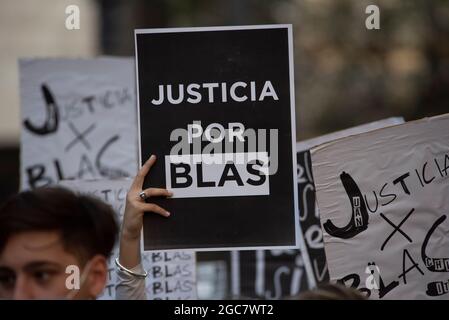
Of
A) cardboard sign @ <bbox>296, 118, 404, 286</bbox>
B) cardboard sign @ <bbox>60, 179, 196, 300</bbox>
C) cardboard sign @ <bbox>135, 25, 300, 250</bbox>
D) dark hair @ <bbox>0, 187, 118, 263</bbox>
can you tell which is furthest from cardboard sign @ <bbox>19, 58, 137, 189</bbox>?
cardboard sign @ <bbox>135, 25, 300, 250</bbox>

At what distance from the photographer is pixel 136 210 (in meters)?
3.09

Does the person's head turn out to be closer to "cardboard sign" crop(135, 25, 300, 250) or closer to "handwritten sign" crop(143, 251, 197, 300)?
"cardboard sign" crop(135, 25, 300, 250)

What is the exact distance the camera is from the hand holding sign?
3092 millimetres

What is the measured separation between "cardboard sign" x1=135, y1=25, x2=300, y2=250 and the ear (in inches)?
13.2

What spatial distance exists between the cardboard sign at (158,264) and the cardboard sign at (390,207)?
1.28 meters

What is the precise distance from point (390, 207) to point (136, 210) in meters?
0.88

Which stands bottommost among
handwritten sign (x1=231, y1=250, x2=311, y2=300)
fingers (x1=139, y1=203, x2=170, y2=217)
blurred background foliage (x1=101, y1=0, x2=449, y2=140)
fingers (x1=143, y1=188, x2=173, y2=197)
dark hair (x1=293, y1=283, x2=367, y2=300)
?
handwritten sign (x1=231, y1=250, x2=311, y2=300)

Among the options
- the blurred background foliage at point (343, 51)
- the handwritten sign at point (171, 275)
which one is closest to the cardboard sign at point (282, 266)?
the handwritten sign at point (171, 275)

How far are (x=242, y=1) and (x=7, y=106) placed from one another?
6.41 meters

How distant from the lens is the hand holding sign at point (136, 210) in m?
3.09

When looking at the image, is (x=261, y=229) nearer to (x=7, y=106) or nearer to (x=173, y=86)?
(x=173, y=86)
